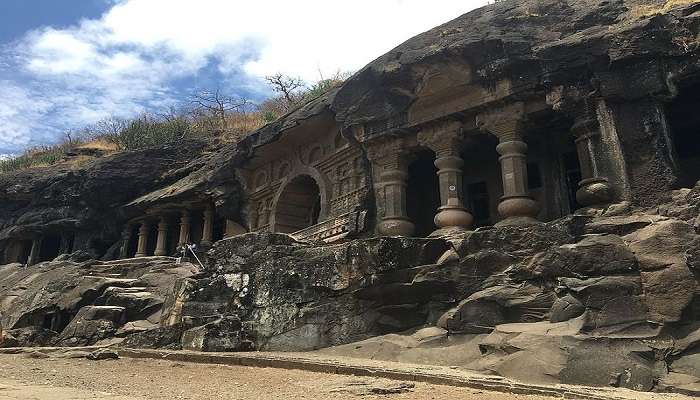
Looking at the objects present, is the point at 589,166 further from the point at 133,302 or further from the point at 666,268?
the point at 133,302

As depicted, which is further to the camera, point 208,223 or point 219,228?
point 219,228

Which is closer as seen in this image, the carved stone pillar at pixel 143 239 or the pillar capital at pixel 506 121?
the pillar capital at pixel 506 121

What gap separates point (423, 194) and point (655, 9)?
6738 millimetres

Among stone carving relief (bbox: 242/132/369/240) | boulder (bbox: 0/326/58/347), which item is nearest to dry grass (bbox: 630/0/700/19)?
stone carving relief (bbox: 242/132/369/240)

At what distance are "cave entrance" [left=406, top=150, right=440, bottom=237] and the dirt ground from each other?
25.3ft

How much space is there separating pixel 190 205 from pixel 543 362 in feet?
60.0

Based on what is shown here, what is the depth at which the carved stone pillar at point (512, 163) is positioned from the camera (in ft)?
36.0


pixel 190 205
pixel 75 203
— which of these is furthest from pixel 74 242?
pixel 190 205

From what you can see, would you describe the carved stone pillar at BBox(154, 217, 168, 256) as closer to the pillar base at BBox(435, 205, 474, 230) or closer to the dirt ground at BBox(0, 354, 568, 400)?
the dirt ground at BBox(0, 354, 568, 400)

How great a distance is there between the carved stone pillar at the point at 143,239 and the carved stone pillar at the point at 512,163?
17.0m

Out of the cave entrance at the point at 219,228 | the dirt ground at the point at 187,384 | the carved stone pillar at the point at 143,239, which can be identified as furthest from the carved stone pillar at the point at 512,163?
the carved stone pillar at the point at 143,239

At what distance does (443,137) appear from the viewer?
41.0 ft

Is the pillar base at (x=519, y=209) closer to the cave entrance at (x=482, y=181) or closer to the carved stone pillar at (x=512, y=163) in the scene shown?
the carved stone pillar at (x=512, y=163)

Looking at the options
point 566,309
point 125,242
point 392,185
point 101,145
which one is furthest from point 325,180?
point 101,145
